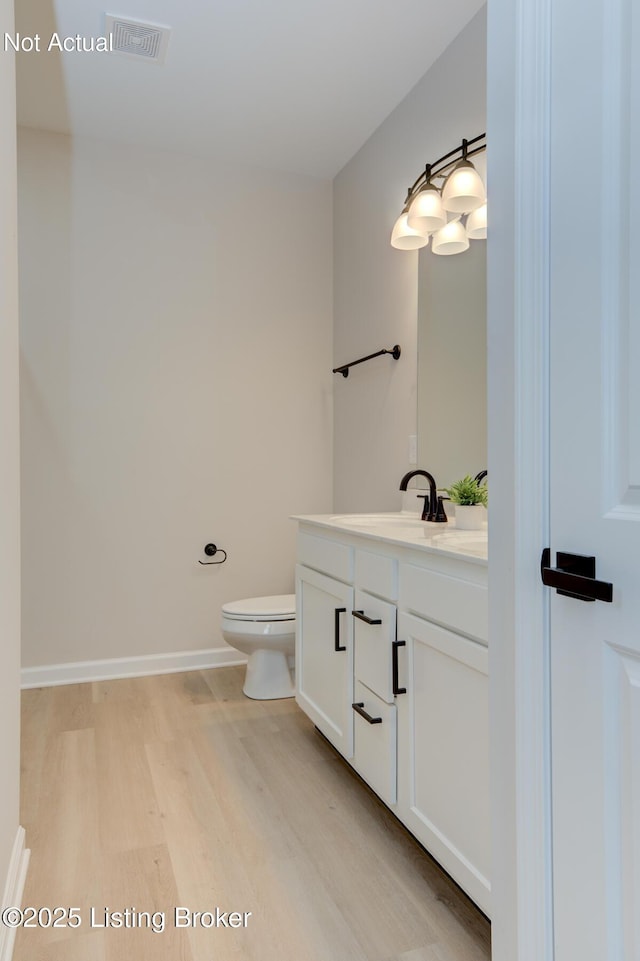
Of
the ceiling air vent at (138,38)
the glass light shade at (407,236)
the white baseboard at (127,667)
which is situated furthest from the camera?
the white baseboard at (127,667)

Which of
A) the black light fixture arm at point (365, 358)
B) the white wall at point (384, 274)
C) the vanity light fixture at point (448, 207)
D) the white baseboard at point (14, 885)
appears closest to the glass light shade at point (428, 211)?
the vanity light fixture at point (448, 207)

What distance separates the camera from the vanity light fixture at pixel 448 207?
2.07 metres

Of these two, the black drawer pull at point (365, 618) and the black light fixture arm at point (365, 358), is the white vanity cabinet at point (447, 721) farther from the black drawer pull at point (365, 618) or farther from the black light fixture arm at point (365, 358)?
the black light fixture arm at point (365, 358)

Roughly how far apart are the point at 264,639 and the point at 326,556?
2.44ft

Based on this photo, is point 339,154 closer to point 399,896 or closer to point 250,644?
point 250,644

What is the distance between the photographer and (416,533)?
181cm

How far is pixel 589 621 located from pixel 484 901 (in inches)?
30.5

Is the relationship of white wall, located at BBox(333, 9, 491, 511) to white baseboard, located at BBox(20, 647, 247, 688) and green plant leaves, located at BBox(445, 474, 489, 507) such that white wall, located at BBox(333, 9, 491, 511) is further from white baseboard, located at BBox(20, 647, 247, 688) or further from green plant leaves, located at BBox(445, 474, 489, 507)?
white baseboard, located at BBox(20, 647, 247, 688)

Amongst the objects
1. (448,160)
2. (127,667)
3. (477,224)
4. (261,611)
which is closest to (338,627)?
(261,611)

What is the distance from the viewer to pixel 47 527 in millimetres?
3006

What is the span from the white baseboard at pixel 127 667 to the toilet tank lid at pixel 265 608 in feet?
1.82

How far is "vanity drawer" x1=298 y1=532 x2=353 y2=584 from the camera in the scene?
1984mm

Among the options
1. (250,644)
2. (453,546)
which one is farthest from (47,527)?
(453,546)

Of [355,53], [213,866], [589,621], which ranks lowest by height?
[213,866]
